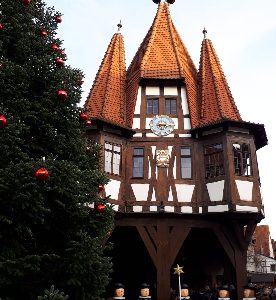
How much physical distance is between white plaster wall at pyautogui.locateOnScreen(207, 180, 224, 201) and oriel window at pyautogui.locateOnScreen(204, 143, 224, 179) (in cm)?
35

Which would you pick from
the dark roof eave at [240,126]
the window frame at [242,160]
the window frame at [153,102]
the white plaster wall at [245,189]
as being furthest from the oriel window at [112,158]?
the white plaster wall at [245,189]

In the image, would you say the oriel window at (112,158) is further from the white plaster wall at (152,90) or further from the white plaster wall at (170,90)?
the white plaster wall at (170,90)

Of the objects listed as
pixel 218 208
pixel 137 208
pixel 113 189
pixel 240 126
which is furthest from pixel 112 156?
pixel 240 126

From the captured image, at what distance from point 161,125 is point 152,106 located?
3.50 feet

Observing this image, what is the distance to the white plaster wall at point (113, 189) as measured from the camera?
15164 mm

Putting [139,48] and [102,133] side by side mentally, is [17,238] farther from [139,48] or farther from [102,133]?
[139,48]

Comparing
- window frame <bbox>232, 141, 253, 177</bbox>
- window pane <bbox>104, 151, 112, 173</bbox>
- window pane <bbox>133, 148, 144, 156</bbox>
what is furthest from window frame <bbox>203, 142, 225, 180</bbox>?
window pane <bbox>104, 151, 112, 173</bbox>

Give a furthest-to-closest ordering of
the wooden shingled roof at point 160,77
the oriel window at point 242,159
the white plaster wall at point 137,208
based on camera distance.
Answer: the wooden shingled roof at point 160,77 → the oriel window at point 242,159 → the white plaster wall at point 137,208

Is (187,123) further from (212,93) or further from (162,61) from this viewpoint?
(162,61)

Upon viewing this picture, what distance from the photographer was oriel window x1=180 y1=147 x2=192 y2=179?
16047 millimetres

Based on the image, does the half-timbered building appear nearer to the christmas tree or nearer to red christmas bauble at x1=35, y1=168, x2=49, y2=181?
the christmas tree

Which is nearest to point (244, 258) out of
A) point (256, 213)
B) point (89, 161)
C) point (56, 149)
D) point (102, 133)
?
point (256, 213)

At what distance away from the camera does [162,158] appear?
16109 mm

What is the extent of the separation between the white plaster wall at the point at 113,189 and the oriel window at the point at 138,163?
Answer: 0.85 metres
